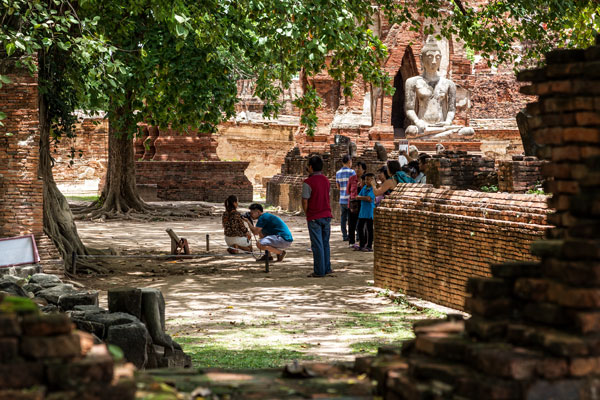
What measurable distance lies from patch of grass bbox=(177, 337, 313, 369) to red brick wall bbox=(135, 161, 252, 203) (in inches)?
758

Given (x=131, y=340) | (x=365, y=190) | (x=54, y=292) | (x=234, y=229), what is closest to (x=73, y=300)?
(x=54, y=292)

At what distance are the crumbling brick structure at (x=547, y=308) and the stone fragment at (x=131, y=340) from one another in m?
2.29

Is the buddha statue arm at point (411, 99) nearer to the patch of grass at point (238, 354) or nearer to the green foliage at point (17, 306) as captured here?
the patch of grass at point (238, 354)

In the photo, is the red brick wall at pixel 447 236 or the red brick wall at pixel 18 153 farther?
the red brick wall at pixel 18 153

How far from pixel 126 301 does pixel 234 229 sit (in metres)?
5.83

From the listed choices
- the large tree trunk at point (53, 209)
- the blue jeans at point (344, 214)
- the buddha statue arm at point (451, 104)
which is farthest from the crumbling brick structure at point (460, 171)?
the buddha statue arm at point (451, 104)

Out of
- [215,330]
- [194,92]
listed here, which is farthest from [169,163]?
[215,330]

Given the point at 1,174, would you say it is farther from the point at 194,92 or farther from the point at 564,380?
the point at 564,380

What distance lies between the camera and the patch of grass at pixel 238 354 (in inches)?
243

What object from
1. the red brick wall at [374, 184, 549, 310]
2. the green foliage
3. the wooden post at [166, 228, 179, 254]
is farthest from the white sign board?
the green foliage

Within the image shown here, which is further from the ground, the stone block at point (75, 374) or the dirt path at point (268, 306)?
the stone block at point (75, 374)

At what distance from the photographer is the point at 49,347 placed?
10.8ft

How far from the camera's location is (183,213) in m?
21.2

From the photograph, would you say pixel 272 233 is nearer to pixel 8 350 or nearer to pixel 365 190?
pixel 365 190
